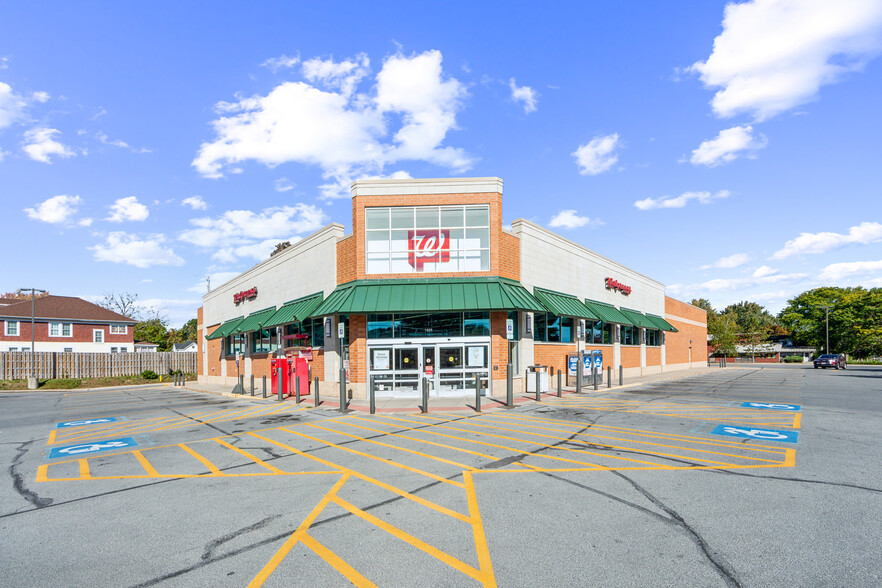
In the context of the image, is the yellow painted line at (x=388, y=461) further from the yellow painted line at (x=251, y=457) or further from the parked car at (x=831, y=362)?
the parked car at (x=831, y=362)

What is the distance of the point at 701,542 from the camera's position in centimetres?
500

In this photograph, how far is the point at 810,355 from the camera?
80.6 m

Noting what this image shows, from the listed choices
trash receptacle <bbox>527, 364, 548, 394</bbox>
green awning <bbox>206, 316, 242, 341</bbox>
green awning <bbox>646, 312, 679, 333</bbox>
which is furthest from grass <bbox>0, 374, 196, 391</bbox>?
green awning <bbox>646, 312, 679, 333</bbox>

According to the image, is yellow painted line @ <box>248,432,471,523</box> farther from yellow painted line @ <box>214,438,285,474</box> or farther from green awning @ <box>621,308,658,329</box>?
green awning @ <box>621,308,658,329</box>

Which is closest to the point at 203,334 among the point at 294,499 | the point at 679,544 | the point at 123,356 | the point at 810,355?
the point at 123,356

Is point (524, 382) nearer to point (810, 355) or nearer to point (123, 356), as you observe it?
point (123, 356)

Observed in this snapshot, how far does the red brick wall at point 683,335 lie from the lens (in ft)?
137

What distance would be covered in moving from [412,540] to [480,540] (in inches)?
30.3

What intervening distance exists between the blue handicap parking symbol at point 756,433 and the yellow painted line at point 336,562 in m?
9.84

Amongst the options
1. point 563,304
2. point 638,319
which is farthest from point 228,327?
point 638,319

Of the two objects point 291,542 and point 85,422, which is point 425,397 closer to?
point 291,542

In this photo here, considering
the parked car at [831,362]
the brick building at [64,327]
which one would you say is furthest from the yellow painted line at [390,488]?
the parked car at [831,362]

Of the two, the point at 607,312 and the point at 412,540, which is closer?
the point at 412,540

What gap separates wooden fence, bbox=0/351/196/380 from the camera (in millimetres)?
34969
